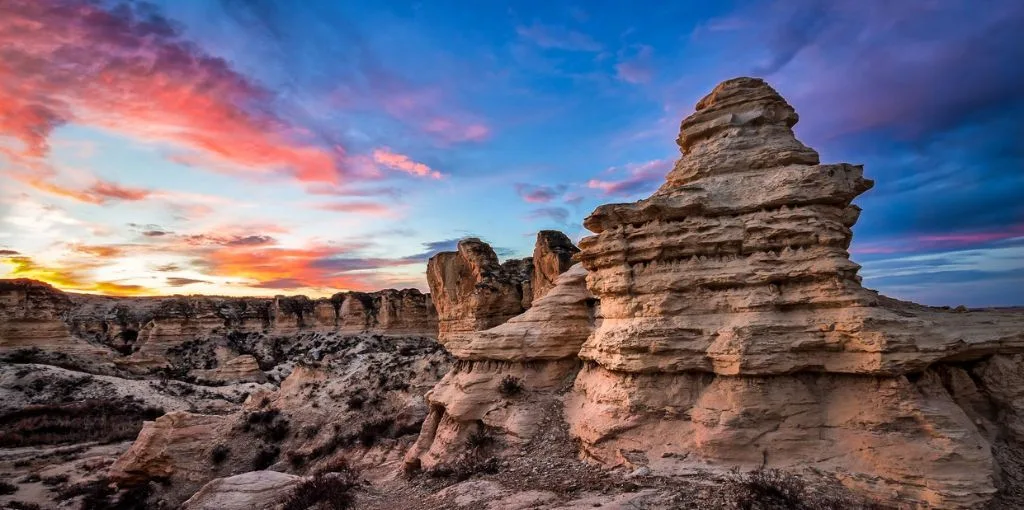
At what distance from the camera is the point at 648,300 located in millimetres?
11914

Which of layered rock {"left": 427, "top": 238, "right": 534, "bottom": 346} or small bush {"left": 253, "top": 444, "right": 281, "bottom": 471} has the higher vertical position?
layered rock {"left": 427, "top": 238, "right": 534, "bottom": 346}

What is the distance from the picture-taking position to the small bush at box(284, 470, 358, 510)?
1205 cm

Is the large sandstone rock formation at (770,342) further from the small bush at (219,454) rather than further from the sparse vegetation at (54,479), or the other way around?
the sparse vegetation at (54,479)

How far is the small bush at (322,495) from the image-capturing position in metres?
12.1

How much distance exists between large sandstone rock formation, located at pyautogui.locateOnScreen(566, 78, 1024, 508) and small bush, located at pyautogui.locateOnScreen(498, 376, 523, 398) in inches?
80.1

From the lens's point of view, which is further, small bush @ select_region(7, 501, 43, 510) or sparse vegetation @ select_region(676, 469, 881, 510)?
small bush @ select_region(7, 501, 43, 510)

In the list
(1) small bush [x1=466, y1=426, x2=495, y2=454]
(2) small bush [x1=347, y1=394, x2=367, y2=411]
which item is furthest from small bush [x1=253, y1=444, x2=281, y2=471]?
(1) small bush [x1=466, y1=426, x2=495, y2=454]

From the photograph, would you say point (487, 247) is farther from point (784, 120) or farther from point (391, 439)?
point (784, 120)

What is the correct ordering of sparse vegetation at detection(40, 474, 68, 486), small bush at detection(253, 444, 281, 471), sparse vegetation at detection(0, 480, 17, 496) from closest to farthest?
sparse vegetation at detection(0, 480, 17, 496), small bush at detection(253, 444, 281, 471), sparse vegetation at detection(40, 474, 68, 486)

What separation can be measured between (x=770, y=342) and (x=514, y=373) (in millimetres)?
7404

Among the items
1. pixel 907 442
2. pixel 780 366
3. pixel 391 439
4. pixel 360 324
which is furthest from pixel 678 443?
pixel 360 324

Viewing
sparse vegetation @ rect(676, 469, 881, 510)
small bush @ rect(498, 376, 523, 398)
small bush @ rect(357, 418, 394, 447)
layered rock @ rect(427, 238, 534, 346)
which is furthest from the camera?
layered rock @ rect(427, 238, 534, 346)

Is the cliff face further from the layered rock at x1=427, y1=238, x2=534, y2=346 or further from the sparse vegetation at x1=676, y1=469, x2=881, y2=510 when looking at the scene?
the sparse vegetation at x1=676, y1=469, x2=881, y2=510

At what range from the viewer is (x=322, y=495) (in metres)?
12.6
